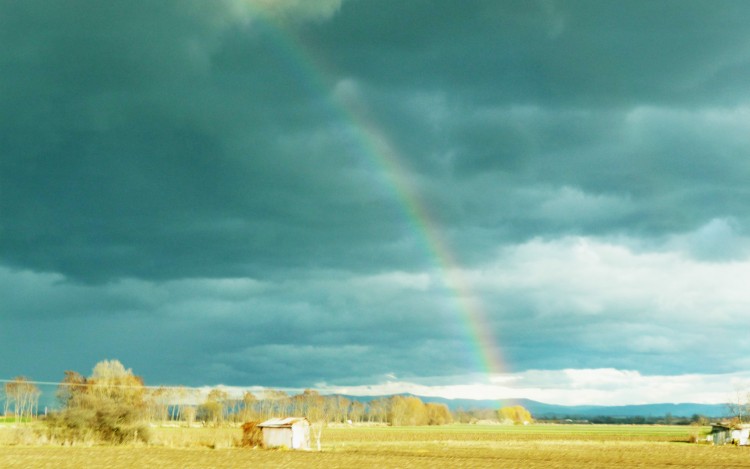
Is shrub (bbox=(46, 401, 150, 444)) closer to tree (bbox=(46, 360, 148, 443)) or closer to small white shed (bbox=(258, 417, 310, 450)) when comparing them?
tree (bbox=(46, 360, 148, 443))

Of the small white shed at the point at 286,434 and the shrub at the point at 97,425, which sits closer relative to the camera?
the small white shed at the point at 286,434

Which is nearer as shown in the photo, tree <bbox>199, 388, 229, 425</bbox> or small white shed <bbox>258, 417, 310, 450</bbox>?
small white shed <bbox>258, 417, 310, 450</bbox>

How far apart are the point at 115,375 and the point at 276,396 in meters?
80.0

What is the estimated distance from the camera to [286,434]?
9288cm

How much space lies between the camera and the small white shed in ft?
303

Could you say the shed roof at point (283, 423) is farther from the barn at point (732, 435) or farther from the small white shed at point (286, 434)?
the barn at point (732, 435)

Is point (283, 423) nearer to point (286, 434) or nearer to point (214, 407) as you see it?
point (286, 434)

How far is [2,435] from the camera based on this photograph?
9981 cm

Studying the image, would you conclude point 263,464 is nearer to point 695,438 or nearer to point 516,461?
point 516,461

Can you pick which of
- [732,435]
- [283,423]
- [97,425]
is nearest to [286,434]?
[283,423]

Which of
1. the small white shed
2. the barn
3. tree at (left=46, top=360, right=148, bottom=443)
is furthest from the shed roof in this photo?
the barn

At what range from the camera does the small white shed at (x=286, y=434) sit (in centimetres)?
9225

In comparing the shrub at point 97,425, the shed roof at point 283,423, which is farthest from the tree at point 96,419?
the shed roof at point 283,423

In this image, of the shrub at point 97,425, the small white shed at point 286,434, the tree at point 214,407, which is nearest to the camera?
the small white shed at point 286,434
